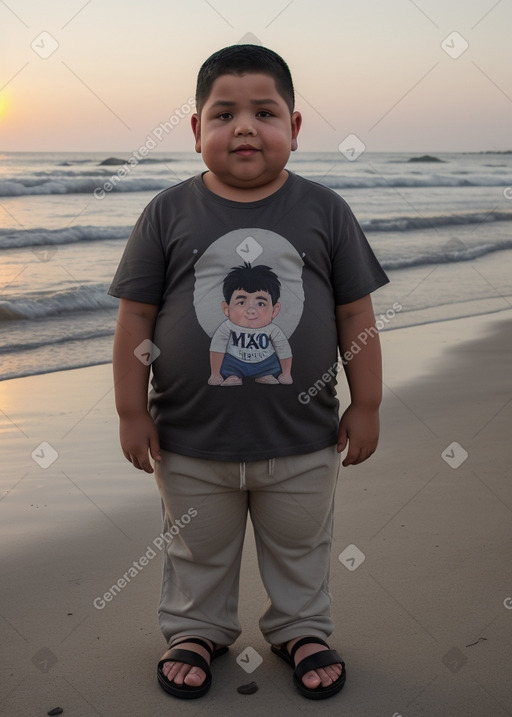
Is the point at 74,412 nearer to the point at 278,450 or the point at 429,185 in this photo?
the point at 278,450

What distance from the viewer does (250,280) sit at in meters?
2.22

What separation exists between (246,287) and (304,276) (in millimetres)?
162

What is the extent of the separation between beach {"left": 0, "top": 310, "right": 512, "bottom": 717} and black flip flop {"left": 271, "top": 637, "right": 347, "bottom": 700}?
0.08 feet

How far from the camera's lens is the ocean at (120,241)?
714cm

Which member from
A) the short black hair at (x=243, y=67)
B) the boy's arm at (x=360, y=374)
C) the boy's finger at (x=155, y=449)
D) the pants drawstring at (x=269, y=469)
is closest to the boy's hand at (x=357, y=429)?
the boy's arm at (x=360, y=374)

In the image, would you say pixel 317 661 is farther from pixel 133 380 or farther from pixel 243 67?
pixel 243 67

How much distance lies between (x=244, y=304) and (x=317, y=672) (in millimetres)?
970

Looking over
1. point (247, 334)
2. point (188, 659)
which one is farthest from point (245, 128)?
point (188, 659)

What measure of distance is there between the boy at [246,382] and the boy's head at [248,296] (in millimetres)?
19

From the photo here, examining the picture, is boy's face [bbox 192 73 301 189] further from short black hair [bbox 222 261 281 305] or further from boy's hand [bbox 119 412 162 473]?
boy's hand [bbox 119 412 162 473]

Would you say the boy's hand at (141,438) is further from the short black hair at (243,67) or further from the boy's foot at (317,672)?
the short black hair at (243,67)

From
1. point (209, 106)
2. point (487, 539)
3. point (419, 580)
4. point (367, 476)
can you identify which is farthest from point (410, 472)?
point (209, 106)

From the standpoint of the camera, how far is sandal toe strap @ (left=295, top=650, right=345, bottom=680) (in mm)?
2309

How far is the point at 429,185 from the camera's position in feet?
76.2
